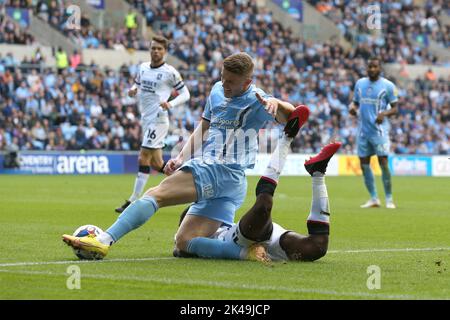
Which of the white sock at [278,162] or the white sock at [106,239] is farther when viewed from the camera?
the white sock at [278,162]

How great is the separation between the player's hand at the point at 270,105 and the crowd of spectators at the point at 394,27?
126 ft

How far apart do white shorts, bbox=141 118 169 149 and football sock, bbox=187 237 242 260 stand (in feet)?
25.7

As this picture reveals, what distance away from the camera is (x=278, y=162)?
346 inches

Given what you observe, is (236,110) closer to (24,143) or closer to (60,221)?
(60,221)

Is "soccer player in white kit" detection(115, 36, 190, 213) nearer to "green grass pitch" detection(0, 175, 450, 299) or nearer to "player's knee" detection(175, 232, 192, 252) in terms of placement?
"green grass pitch" detection(0, 175, 450, 299)

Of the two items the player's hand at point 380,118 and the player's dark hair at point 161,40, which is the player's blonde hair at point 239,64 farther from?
the player's hand at point 380,118

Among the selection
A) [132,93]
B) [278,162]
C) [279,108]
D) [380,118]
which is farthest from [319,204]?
[380,118]

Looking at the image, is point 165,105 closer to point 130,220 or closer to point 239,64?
point 239,64

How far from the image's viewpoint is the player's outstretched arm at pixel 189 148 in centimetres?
925

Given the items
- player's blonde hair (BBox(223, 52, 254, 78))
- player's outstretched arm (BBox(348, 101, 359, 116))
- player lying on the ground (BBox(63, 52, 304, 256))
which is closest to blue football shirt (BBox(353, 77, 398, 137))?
player's outstretched arm (BBox(348, 101, 359, 116))

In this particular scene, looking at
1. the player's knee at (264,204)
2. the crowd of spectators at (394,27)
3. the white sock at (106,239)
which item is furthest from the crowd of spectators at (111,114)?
the player's knee at (264,204)

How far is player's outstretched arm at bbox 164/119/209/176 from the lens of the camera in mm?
9250

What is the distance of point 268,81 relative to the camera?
131ft

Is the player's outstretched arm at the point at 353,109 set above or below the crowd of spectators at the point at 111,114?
above
